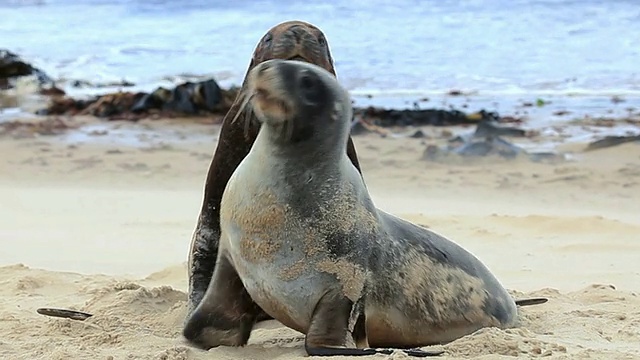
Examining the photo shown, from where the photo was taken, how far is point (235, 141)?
346cm

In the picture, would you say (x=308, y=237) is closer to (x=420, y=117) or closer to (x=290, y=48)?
(x=290, y=48)

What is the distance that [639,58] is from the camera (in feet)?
61.6

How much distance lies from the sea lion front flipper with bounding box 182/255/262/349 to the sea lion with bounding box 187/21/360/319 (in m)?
0.14

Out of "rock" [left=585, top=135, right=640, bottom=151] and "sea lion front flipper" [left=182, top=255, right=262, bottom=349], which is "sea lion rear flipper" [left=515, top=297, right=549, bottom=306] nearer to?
"sea lion front flipper" [left=182, top=255, right=262, bottom=349]

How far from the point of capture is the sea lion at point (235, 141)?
3328mm

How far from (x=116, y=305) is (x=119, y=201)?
3.50 m

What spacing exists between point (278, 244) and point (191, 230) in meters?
3.64

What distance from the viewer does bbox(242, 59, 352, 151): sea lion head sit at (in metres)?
2.63

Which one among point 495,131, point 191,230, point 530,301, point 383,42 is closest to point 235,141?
point 530,301

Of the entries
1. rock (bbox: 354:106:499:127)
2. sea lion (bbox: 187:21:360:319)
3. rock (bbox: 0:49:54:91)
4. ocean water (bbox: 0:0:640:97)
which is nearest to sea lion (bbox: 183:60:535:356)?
sea lion (bbox: 187:21:360:319)

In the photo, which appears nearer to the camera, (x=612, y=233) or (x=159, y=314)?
(x=159, y=314)

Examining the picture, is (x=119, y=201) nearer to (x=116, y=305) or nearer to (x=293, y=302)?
(x=116, y=305)

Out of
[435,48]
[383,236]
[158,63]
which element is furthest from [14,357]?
[435,48]

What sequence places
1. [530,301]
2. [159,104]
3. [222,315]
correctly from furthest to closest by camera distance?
1. [159,104]
2. [530,301]
3. [222,315]
